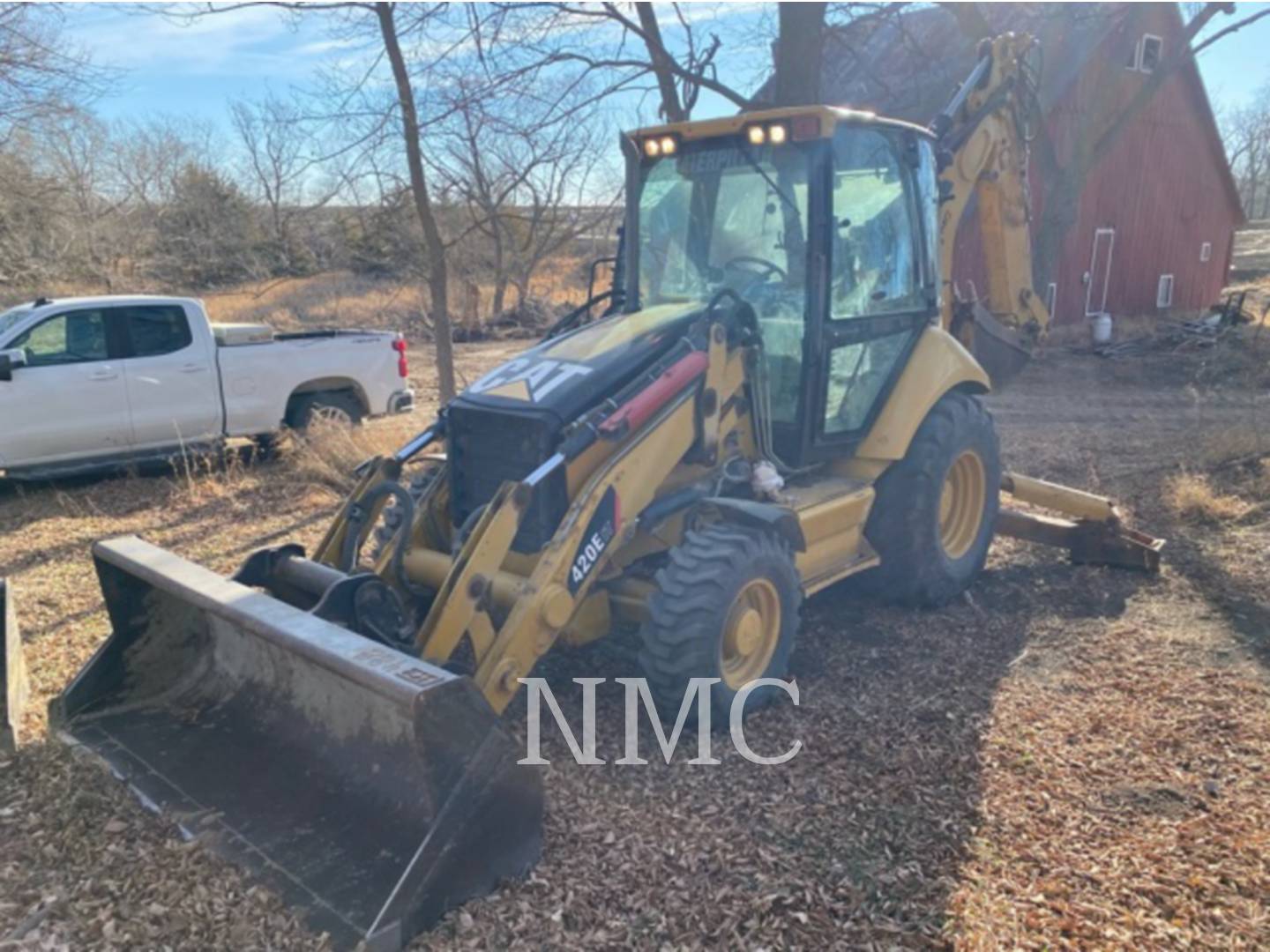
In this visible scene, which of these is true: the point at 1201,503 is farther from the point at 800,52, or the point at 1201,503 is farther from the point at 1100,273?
the point at 1100,273

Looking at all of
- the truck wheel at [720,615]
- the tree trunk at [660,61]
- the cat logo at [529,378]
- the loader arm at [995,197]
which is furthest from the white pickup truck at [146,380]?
the truck wheel at [720,615]

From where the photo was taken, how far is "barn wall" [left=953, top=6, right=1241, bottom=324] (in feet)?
65.4

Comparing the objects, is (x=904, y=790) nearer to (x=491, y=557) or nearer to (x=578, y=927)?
(x=578, y=927)

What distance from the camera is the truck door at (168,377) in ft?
29.5

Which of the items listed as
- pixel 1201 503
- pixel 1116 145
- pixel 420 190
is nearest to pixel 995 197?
pixel 1201 503

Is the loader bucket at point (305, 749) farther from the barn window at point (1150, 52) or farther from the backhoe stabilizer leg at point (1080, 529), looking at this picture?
the barn window at point (1150, 52)

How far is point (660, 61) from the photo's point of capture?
34.9 feet

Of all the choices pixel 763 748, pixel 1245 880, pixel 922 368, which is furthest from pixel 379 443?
pixel 1245 880

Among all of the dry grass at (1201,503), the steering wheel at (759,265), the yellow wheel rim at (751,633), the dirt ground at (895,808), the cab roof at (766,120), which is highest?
the cab roof at (766,120)

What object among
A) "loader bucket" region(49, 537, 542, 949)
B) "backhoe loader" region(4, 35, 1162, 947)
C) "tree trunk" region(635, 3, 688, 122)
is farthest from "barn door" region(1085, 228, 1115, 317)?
"loader bucket" region(49, 537, 542, 949)

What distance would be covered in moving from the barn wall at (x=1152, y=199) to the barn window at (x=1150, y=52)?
21 cm

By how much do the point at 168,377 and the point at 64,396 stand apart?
86 cm

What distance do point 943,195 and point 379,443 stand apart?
18.1ft

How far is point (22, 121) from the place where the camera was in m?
12.0
